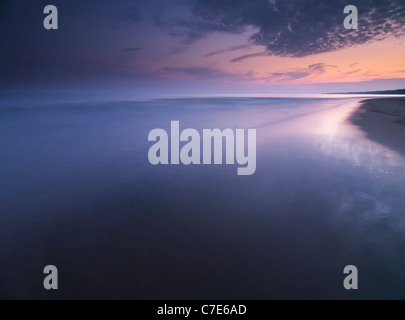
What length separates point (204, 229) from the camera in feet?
12.9

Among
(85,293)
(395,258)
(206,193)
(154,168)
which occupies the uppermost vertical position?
(154,168)

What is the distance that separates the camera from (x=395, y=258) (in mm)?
3154

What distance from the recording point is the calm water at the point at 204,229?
287cm

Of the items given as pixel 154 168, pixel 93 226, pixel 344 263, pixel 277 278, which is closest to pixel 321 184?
pixel 344 263

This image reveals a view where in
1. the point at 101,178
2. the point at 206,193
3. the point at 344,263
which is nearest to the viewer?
the point at 344,263

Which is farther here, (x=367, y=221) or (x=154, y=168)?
(x=154, y=168)

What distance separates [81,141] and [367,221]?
38.2 feet

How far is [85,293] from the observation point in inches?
109

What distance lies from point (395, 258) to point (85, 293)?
4.30 meters

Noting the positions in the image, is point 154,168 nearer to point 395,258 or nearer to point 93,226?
point 93,226

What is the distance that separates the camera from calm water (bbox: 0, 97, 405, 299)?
2869mm

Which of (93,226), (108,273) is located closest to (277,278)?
(108,273)
